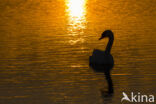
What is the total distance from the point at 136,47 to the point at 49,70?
5412mm

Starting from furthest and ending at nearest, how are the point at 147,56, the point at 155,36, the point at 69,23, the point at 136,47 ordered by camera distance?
the point at 69,23 < the point at 155,36 < the point at 136,47 < the point at 147,56

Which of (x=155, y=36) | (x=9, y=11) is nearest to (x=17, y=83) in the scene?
(x=155, y=36)

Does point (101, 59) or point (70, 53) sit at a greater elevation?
point (101, 59)

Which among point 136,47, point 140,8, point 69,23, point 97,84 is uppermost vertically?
point 97,84

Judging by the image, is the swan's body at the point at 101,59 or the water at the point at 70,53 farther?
the swan's body at the point at 101,59

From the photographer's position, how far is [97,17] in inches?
1313

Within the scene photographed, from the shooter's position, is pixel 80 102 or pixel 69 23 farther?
pixel 69 23

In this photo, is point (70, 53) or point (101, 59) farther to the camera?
point (70, 53)

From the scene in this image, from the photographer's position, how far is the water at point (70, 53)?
15562 mm

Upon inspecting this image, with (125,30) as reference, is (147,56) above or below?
above

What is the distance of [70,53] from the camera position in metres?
21.5

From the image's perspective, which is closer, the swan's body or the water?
the water

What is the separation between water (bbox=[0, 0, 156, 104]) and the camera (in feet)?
51.1

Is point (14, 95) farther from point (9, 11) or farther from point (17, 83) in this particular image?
point (9, 11)
